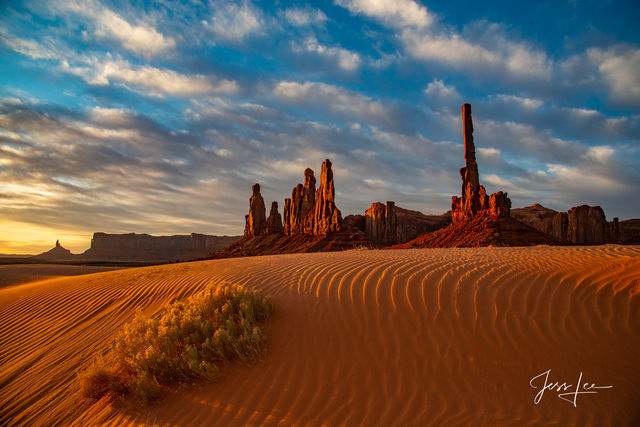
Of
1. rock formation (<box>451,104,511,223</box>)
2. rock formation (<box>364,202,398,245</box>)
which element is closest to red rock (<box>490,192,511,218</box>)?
rock formation (<box>451,104,511,223</box>)

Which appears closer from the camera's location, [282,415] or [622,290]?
[282,415]

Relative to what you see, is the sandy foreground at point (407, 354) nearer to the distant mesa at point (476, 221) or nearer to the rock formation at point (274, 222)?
the distant mesa at point (476, 221)

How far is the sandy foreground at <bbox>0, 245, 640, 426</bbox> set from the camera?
3391 millimetres

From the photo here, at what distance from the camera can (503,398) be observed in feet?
11.3

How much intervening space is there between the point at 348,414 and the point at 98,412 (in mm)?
3085

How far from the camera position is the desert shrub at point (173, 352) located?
397 cm

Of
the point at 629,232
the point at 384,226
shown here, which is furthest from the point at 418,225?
the point at 629,232

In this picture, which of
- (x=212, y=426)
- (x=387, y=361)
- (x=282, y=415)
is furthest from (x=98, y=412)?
(x=387, y=361)

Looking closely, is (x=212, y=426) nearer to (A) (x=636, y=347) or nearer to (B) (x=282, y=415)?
(B) (x=282, y=415)

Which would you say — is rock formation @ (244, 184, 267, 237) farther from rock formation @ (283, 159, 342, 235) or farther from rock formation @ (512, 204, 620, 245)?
rock formation @ (512, 204, 620, 245)

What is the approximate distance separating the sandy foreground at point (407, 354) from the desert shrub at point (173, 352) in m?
0.19

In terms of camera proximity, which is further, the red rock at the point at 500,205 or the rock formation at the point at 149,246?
the rock formation at the point at 149,246

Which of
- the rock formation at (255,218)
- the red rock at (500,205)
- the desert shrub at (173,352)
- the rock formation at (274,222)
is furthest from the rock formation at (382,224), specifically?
the desert shrub at (173,352)

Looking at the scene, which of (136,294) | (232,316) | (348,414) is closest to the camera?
(348,414)
